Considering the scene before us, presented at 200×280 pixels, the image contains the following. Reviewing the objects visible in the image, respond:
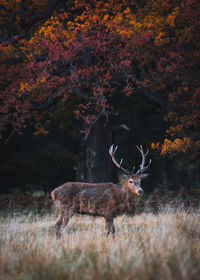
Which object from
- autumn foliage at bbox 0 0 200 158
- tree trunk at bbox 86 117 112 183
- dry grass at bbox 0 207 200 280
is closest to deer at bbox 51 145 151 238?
dry grass at bbox 0 207 200 280

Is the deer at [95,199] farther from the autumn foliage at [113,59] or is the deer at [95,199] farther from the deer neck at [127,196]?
the autumn foliage at [113,59]

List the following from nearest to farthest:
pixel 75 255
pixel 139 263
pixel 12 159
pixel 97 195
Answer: pixel 139 263 → pixel 75 255 → pixel 97 195 → pixel 12 159

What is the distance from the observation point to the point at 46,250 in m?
5.93

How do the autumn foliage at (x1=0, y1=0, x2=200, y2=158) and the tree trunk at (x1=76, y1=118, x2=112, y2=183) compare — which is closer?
the autumn foliage at (x1=0, y1=0, x2=200, y2=158)

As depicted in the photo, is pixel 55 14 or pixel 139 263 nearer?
pixel 139 263

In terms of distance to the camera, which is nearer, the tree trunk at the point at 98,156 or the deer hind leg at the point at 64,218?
the deer hind leg at the point at 64,218

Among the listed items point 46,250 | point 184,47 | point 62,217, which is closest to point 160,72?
point 184,47

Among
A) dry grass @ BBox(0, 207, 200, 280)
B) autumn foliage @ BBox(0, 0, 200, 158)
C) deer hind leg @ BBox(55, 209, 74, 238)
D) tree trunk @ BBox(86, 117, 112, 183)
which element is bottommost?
dry grass @ BBox(0, 207, 200, 280)

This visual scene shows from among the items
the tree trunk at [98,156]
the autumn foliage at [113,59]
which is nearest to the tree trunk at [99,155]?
the tree trunk at [98,156]

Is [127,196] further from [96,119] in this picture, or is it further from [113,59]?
[113,59]

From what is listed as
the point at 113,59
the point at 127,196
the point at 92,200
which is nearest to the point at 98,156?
the point at 113,59

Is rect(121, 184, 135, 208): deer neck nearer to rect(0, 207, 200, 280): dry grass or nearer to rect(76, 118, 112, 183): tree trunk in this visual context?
rect(0, 207, 200, 280): dry grass

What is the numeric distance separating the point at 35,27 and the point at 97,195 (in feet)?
32.5

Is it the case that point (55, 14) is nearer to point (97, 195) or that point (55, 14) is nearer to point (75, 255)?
point (97, 195)
